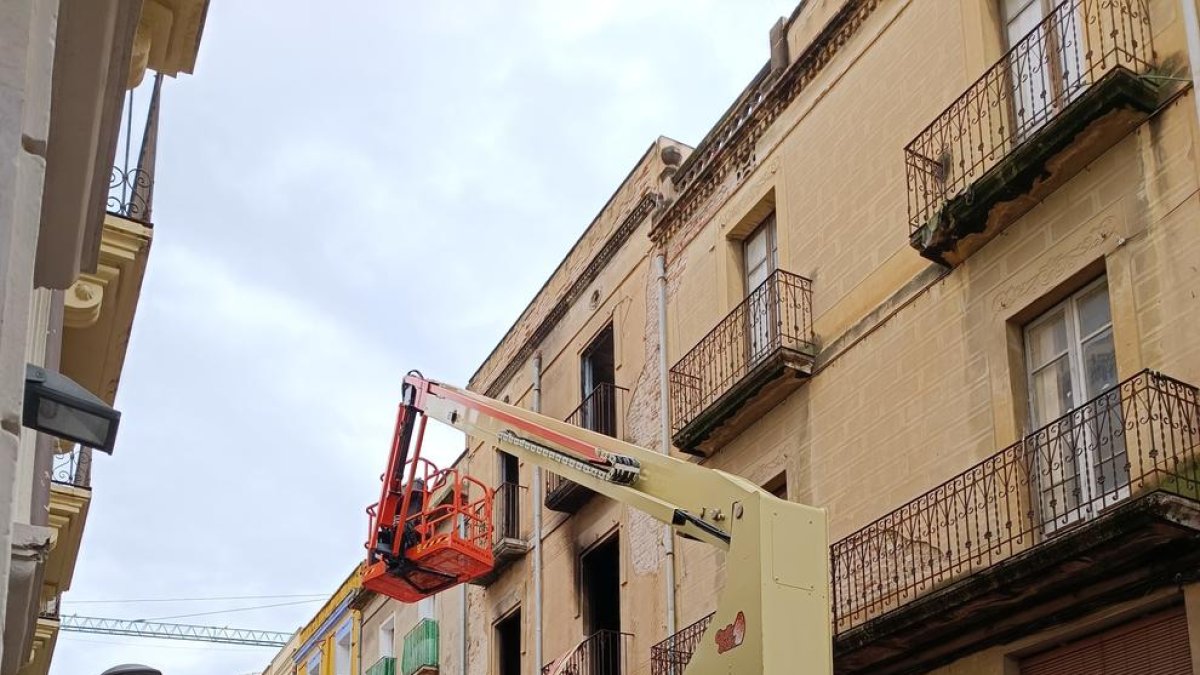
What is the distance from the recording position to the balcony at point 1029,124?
11.3m

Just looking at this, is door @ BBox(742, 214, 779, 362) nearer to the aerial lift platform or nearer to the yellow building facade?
the aerial lift platform

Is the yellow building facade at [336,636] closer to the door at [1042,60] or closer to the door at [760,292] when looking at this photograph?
the door at [760,292]

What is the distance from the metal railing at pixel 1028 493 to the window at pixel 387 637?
1702 cm

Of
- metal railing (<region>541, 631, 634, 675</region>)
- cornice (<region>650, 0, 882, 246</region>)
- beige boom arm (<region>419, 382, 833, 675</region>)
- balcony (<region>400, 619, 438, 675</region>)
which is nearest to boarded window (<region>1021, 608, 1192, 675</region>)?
beige boom arm (<region>419, 382, 833, 675</region>)

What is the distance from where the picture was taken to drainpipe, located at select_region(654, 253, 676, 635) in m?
17.1

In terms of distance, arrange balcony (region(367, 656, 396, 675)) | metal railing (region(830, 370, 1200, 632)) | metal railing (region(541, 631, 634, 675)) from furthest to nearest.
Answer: balcony (region(367, 656, 396, 675)), metal railing (region(541, 631, 634, 675)), metal railing (region(830, 370, 1200, 632))

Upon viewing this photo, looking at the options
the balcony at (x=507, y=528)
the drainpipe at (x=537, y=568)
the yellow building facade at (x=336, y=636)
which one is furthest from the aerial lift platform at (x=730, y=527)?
the yellow building facade at (x=336, y=636)

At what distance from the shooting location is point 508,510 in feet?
74.0

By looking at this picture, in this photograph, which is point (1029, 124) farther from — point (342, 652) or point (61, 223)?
point (342, 652)

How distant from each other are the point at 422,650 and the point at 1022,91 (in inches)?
651

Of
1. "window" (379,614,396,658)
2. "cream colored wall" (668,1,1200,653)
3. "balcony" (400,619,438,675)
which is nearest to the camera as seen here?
"cream colored wall" (668,1,1200,653)

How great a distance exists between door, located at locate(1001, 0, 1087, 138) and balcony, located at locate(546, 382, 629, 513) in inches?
304

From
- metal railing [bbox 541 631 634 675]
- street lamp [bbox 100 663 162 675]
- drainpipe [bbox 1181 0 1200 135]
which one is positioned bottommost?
street lamp [bbox 100 663 162 675]

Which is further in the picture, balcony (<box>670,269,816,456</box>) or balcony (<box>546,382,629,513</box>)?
balcony (<box>546,382,629,513</box>)
